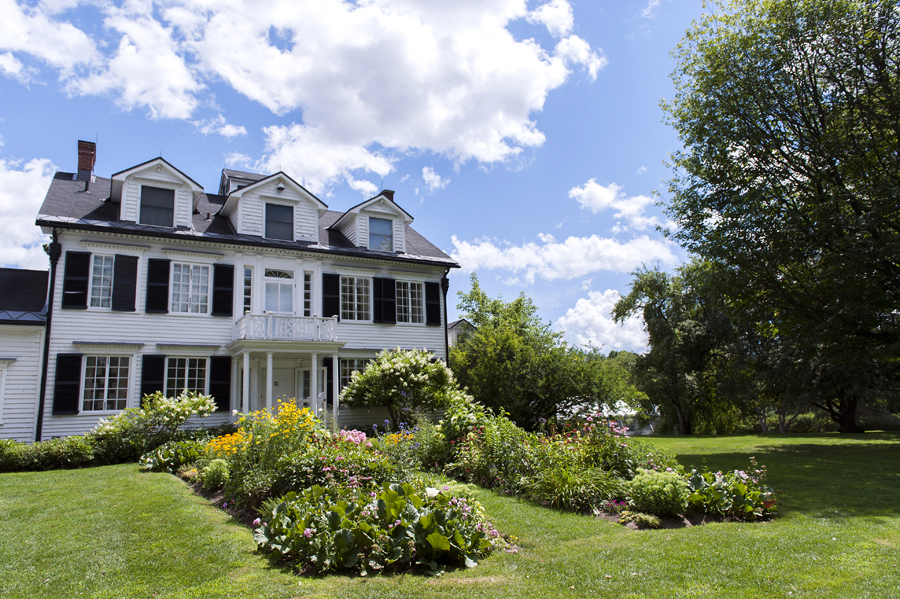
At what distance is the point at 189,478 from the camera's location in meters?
9.68

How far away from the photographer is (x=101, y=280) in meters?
14.7

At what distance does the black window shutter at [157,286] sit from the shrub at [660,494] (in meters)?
14.1

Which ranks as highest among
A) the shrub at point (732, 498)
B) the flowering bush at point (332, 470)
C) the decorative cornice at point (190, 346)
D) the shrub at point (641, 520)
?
the decorative cornice at point (190, 346)

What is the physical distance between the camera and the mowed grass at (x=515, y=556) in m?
4.21

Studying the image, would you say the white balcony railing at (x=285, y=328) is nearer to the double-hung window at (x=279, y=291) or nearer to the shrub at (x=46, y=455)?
the double-hung window at (x=279, y=291)

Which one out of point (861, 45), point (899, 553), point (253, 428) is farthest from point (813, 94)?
point (253, 428)

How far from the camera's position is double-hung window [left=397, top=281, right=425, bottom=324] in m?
19.1

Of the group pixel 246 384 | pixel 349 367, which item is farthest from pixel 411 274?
pixel 246 384

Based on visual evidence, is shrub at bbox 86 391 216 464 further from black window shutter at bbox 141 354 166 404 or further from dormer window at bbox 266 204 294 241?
dormer window at bbox 266 204 294 241

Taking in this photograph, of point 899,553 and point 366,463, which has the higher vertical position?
point 366,463

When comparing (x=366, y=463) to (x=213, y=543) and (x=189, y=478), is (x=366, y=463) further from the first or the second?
(x=189, y=478)

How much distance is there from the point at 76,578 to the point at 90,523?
2269 millimetres

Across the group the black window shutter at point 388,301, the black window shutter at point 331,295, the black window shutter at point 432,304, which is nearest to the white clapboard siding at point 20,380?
the black window shutter at point 331,295

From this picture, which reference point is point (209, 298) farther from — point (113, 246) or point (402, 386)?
point (402, 386)
